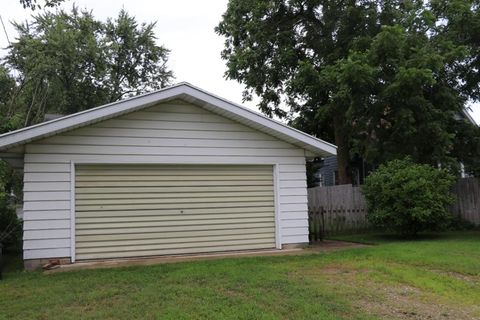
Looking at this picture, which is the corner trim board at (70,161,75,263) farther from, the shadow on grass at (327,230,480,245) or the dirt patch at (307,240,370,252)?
the shadow on grass at (327,230,480,245)

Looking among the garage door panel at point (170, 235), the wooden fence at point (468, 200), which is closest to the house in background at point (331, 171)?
the wooden fence at point (468, 200)

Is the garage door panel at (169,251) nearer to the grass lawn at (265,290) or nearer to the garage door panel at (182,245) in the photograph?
the garage door panel at (182,245)

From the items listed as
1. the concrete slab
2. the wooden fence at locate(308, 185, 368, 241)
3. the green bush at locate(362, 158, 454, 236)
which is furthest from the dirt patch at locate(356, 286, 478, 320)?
the wooden fence at locate(308, 185, 368, 241)

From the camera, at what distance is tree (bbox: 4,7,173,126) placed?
2553 cm

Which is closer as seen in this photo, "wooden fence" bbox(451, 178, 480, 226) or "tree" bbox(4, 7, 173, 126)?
"wooden fence" bbox(451, 178, 480, 226)

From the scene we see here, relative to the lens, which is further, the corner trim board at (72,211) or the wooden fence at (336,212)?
the wooden fence at (336,212)

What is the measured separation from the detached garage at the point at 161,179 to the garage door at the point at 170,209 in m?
0.02

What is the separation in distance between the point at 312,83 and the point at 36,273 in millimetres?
12488

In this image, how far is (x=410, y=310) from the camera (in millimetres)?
6055

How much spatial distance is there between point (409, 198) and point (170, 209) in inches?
246

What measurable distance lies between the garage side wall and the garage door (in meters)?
0.27

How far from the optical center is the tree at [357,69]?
15.1m

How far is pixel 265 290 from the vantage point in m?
6.76

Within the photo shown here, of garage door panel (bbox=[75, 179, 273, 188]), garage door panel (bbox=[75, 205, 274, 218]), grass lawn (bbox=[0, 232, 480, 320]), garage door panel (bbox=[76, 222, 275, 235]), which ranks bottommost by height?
grass lawn (bbox=[0, 232, 480, 320])
